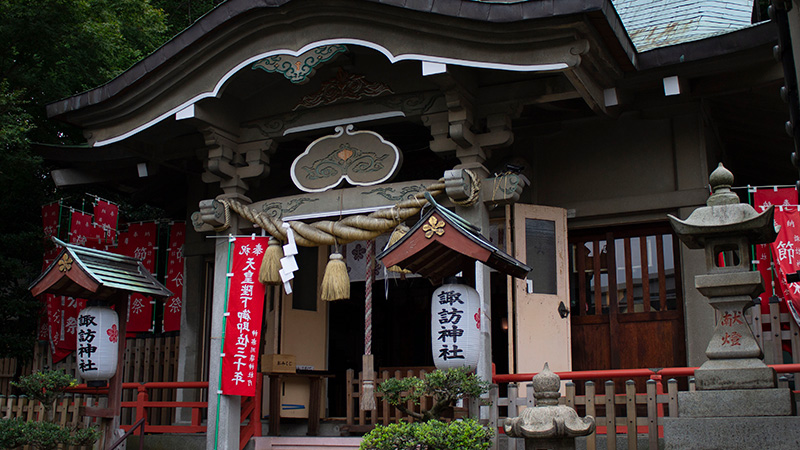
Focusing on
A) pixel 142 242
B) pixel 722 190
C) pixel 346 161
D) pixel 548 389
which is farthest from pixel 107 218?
pixel 722 190

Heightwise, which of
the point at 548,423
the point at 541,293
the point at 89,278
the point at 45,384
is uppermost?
the point at 89,278

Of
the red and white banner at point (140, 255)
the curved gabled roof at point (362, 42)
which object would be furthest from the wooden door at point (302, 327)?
the curved gabled roof at point (362, 42)

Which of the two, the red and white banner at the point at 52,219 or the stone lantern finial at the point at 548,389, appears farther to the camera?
the red and white banner at the point at 52,219

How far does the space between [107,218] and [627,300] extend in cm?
786

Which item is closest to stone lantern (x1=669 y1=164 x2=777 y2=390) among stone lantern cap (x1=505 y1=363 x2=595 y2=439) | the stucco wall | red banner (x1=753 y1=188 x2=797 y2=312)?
stone lantern cap (x1=505 y1=363 x2=595 y2=439)

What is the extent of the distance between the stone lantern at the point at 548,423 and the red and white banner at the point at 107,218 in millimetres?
8262

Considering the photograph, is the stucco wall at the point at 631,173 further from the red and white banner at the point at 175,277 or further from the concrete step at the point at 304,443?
the red and white banner at the point at 175,277

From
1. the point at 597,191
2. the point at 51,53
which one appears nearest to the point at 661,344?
the point at 597,191

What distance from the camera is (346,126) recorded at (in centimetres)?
885

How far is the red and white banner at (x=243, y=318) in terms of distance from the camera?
8.66 m

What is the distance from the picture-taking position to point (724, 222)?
20.4 feet

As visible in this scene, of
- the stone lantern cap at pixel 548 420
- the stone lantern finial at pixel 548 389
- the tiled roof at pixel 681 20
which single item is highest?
the tiled roof at pixel 681 20

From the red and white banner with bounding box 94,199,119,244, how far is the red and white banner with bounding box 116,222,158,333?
314mm

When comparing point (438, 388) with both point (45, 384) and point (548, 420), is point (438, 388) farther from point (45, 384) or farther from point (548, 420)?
point (45, 384)
